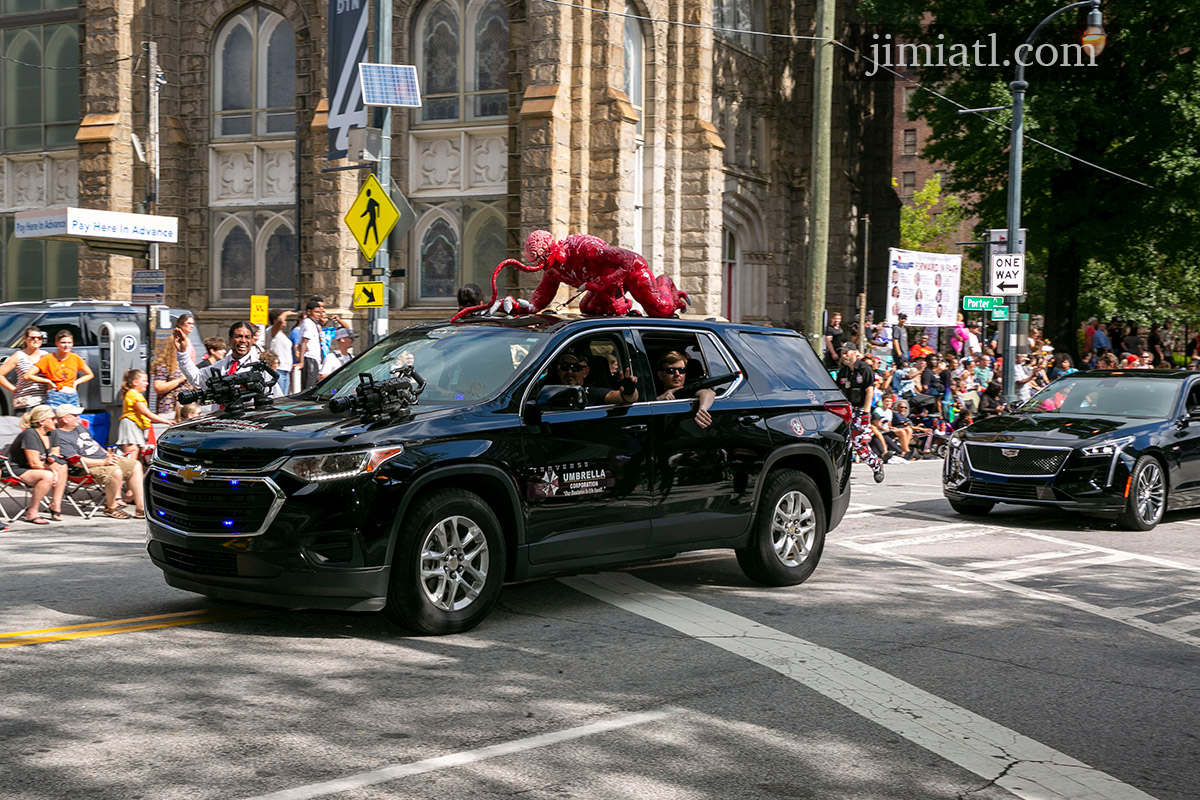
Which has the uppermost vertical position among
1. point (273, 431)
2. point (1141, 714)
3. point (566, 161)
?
point (566, 161)

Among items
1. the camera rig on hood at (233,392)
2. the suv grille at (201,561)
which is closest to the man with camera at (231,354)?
the camera rig on hood at (233,392)

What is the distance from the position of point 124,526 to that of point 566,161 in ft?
49.8

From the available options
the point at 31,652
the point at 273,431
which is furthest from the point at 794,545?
the point at 31,652

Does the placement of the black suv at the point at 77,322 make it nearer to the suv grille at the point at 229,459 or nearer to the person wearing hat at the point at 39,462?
the person wearing hat at the point at 39,462

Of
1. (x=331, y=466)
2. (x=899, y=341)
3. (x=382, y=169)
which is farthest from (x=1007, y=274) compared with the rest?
(x=331, y=466)

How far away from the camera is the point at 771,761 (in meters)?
5.05

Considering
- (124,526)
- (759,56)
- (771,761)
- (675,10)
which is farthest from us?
(759,56)

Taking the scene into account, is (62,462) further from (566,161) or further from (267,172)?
(267,172)

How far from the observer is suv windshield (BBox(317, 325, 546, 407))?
7496mm

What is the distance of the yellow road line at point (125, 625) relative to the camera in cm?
682

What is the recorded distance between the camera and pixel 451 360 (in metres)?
7.76

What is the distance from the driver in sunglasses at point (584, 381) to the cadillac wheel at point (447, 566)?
3.65 ft

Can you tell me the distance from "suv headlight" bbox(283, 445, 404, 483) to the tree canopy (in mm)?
26358

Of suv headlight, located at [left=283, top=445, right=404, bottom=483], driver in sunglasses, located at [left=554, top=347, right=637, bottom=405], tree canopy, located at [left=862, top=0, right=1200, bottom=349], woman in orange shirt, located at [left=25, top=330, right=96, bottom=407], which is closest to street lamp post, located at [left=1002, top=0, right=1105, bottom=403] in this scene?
tree canopy, located at [left=862, top=0, right=1200, bottom=349]
